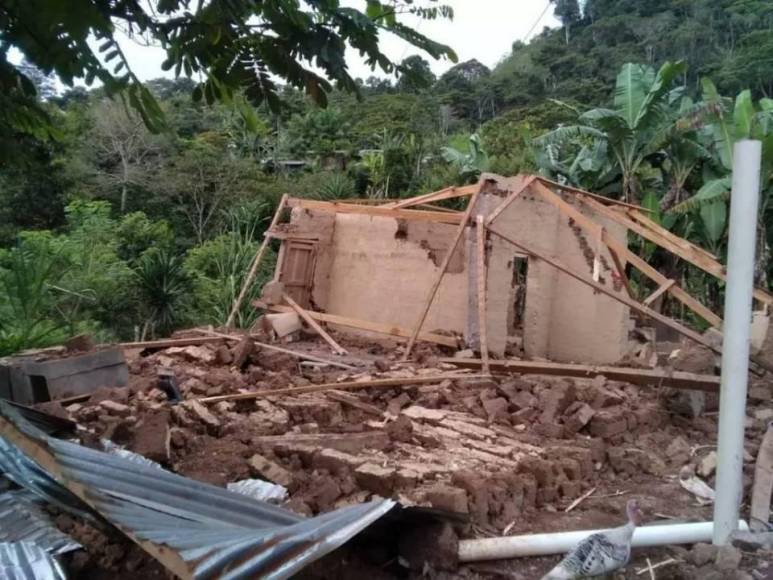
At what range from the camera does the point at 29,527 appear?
3.27 meters

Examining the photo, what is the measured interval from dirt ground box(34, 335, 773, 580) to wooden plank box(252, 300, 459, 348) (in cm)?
134

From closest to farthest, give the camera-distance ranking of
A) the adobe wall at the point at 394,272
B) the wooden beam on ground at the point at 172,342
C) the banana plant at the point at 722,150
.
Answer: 1. the wooden beam on ground at the point at 172,342
2. the adobe wall at the point at 394,272
3. the banana plant at the point at 722,150

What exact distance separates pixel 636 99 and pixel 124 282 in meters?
11.2

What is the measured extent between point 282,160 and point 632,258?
884 inches

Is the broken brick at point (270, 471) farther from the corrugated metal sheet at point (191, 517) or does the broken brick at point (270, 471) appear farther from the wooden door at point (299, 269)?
the wooden door at point (299, 269)

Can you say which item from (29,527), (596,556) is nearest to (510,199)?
(596,556)

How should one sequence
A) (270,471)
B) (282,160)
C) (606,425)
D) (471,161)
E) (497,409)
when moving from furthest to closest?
(282,160) < (471,161) < (497,409) < (606,425) < (270,471)

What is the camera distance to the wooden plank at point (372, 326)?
9.63 metres

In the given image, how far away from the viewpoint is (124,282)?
16219 millimetres

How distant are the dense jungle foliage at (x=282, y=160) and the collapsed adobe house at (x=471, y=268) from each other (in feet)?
9.94

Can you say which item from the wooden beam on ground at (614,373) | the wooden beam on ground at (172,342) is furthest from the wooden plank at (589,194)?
the wooden beam on ground at (172,342)

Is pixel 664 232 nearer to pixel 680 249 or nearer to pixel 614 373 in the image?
pixel 680 249

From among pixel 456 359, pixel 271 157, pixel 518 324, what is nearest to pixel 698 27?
pixel 271 157

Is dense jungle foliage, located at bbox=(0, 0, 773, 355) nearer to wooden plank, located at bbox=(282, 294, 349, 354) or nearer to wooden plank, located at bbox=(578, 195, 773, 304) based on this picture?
wooden plank, located at bbox=(282, 294, 349, 354)
